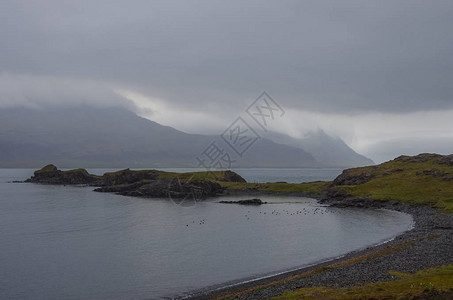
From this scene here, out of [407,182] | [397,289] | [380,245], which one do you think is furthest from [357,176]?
[397,289]

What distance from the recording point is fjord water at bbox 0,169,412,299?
41.4 metres

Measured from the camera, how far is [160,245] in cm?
6100

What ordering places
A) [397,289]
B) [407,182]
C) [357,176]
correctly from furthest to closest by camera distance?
[357,176]
[407,182]
[397,289]

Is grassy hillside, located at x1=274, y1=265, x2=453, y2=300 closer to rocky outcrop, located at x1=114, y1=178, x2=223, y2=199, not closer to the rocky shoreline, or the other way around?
the rocky shoreline

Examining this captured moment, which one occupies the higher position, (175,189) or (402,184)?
(402,184)

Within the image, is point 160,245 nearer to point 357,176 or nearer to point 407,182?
point 407,182

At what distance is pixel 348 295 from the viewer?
25.6 m

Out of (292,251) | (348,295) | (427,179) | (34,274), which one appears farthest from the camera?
(427,179)

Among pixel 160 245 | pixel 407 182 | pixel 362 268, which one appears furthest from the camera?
pixel 407 182

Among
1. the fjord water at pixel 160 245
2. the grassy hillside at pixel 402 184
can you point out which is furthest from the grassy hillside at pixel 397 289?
the grassy hillside at pixel 402 184

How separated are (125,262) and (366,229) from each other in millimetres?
50613

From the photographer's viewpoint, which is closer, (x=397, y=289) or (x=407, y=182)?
(x=397, y=289)

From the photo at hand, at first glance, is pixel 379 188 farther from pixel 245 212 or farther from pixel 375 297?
pixel 375 297

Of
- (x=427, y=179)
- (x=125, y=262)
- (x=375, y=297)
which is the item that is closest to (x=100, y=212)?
(x=125, y=262)
